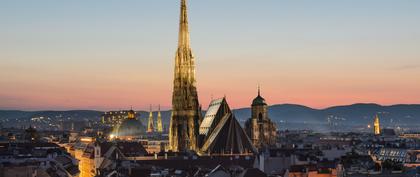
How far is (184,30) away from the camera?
454 feet

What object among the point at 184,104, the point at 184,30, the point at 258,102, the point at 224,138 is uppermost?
the point at 184,30

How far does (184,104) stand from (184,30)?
41.7 feet

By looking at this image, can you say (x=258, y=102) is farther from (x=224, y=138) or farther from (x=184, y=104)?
(x=224, y=138)

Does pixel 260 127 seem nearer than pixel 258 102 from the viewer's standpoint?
Yes

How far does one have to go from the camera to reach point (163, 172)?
90875 mm

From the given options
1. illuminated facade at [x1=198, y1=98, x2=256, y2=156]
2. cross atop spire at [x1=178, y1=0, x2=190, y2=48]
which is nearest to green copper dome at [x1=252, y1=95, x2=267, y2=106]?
illuminated facade at [x1=198, y1=98, x2=256, y2=156]

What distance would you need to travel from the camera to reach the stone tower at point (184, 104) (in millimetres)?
132875

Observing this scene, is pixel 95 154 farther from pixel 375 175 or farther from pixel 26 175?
pixel 375 175

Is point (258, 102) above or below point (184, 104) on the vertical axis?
above

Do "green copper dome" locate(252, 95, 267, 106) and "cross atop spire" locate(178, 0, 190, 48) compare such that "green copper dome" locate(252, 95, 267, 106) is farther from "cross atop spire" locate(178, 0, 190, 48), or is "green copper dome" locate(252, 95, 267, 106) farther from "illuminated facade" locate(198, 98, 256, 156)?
"cross atop spire" locate(178, 0, 190, 48)

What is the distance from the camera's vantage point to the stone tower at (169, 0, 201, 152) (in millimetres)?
132875

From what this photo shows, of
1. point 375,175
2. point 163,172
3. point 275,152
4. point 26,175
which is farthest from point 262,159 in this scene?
point 26,175

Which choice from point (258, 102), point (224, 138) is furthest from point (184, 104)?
point (258, 102)

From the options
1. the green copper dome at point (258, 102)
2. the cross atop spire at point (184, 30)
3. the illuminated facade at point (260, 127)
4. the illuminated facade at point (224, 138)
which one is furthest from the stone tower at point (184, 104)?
the green copper dome at point (258, 102)
